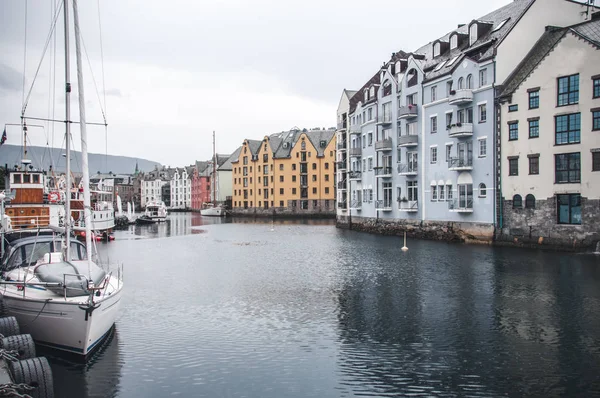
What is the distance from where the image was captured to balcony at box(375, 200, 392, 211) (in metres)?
65.8

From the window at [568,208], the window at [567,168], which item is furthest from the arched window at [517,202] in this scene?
the window at [567,168]

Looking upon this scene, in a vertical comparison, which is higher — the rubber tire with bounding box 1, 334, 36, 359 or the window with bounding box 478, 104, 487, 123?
the window with bounding box 478, 104, 487, 123

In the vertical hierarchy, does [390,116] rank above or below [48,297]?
above

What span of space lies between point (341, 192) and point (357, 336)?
6696cm

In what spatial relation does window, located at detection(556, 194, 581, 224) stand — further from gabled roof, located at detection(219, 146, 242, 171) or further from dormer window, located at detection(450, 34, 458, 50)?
gabled roof, located at detection(219, 146, 242, 171)

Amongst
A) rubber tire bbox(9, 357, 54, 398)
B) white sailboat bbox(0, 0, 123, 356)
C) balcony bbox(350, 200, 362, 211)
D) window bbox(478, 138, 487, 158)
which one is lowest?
rubber tire bbox(9, 357, 54, 398)

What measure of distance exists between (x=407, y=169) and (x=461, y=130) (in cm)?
1187

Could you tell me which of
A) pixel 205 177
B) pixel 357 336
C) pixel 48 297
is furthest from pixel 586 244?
pixel 205 177

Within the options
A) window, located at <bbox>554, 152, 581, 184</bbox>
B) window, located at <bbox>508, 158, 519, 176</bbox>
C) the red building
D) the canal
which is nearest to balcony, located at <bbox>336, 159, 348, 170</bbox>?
window, located at <bbox>508, 158, 519, 176</bbox>

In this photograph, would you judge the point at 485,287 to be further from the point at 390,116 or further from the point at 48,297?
the point at 390,116

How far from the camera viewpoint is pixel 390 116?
66.6 metres

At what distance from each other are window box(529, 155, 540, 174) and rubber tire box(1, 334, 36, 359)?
139ft

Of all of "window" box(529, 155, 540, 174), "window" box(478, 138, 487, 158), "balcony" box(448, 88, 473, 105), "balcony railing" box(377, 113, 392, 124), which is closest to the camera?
"window" box(529, 155, 540, 174)

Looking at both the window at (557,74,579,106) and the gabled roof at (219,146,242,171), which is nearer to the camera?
the window at (557,74,579,106)
